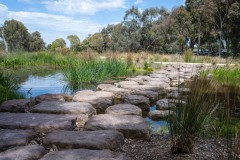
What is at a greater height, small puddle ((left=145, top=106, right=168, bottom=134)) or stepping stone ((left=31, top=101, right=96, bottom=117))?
stepping stone ((left=31, top=101, right=96, bottom=117))

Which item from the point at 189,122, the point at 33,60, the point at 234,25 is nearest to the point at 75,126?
the point at 189,122

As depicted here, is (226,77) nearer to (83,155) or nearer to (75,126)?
(75,126)

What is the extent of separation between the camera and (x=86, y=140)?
5.76 feet

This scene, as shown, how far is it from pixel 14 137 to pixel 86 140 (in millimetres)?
471

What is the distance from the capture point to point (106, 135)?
1838 mm

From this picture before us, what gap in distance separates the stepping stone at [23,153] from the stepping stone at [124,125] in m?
0.59

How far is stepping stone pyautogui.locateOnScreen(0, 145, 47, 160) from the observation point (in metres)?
1.48

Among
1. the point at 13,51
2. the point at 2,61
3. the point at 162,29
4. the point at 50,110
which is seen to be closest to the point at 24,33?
the point at 162,29

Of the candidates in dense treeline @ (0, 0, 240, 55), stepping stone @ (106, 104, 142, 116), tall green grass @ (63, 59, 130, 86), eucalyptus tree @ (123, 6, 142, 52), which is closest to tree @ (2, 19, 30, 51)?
dense treeline @ (0, 0, 240, 55)

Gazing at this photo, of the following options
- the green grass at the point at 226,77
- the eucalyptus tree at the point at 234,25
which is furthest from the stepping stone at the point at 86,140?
the eucalyptus tree at the point at 234,25

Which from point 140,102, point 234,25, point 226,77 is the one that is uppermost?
point 234,25

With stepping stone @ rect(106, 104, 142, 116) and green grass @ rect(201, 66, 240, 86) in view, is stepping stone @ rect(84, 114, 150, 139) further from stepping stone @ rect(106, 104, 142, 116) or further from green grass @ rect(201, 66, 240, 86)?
green grass @ rect(201, 66, 240, 86)

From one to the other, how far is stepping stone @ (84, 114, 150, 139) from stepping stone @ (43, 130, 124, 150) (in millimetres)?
159

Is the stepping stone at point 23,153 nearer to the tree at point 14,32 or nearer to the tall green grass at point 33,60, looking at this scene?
the tall green grass at point 33,60
